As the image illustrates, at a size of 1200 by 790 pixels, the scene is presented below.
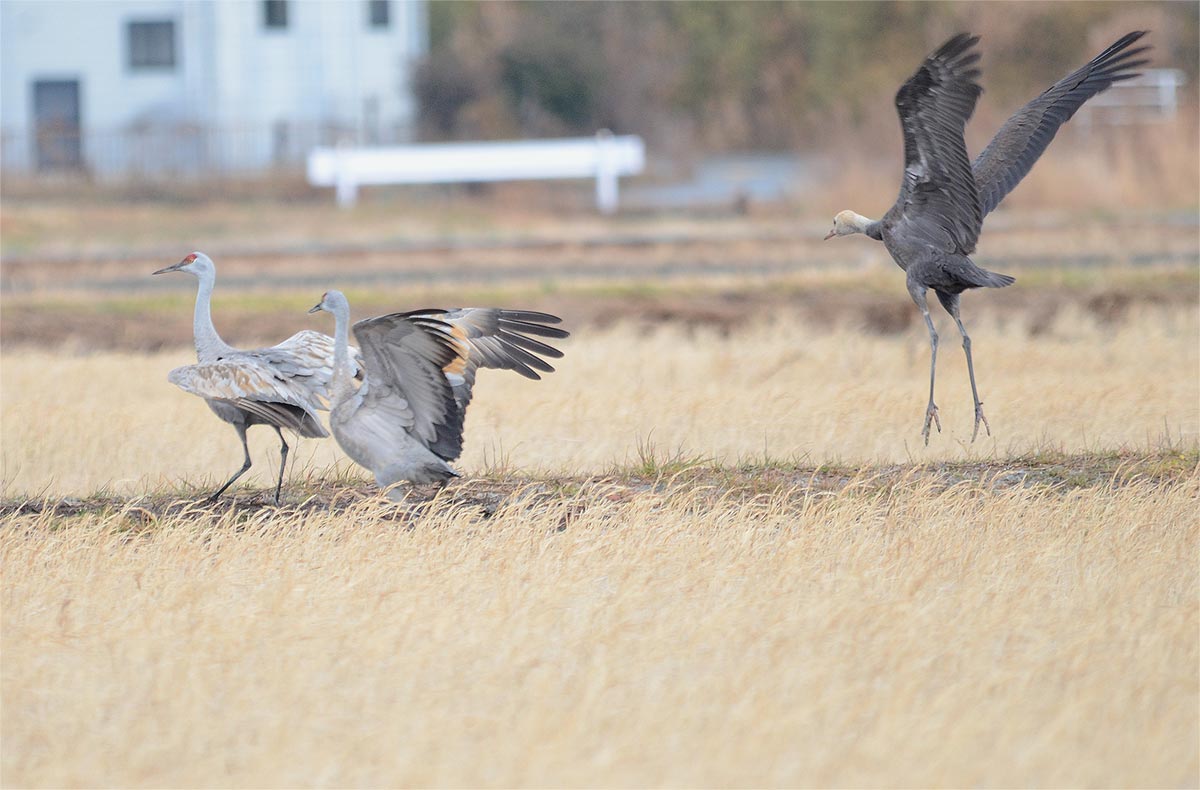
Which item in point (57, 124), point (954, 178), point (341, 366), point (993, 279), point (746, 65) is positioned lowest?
point (341, 366)

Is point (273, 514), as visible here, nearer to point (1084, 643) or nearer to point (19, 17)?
point (1084, 643)

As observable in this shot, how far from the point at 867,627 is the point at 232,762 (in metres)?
2.41

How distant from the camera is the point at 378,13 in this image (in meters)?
40.8

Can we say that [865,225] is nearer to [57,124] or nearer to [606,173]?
[606,173]

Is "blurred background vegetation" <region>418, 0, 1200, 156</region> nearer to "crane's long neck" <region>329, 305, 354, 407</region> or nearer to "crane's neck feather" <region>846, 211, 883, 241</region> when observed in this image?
"crane's neck feather" <region>846, 211, 883, 241</region>

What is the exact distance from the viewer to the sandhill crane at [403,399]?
761cm

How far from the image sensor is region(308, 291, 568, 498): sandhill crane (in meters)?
7.61

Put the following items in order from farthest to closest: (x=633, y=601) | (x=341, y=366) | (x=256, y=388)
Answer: (x=256, y=388) → (x=341, y=366) → (x=633, y=601)

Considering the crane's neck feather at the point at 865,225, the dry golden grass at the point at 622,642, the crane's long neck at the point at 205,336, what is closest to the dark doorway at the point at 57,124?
the crane's long neck at the point at 205,336

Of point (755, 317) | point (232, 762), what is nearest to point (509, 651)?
point (232, 762)

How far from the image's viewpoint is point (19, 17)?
39.3m

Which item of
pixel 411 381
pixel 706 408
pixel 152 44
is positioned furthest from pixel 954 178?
pixel 152 44

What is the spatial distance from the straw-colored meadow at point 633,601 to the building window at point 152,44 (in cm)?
3073

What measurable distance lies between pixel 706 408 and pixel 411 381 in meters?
3.57
